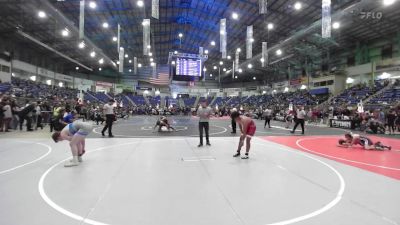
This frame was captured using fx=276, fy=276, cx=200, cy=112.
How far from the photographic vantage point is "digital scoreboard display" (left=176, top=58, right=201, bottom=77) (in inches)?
789

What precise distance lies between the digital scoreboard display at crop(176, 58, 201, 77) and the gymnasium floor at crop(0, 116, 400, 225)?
13.1 m

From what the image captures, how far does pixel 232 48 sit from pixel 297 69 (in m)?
13.0

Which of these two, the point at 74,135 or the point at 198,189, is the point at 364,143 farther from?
the point at 74,135

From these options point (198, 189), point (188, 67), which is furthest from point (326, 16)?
point (198, 189)

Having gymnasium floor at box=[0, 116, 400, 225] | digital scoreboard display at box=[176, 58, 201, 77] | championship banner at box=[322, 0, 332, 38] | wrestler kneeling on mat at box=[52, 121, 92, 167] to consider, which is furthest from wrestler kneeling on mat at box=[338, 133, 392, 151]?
digital scoreboard display at box=[176, 58, 201, 77]

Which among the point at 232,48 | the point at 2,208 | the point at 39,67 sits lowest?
the point at 2,208

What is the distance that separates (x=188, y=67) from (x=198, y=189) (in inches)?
648

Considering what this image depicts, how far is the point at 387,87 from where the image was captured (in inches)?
1102

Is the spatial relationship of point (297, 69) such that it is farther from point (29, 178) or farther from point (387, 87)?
point (29, 178)

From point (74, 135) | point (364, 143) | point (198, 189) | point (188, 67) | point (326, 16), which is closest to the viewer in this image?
point (198, 189)

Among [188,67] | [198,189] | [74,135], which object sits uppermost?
[188,67]

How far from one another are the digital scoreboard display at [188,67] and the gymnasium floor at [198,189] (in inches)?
516

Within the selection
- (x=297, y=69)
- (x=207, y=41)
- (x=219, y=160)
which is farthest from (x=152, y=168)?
(x=297, y=69)

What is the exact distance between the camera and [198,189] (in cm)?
449
